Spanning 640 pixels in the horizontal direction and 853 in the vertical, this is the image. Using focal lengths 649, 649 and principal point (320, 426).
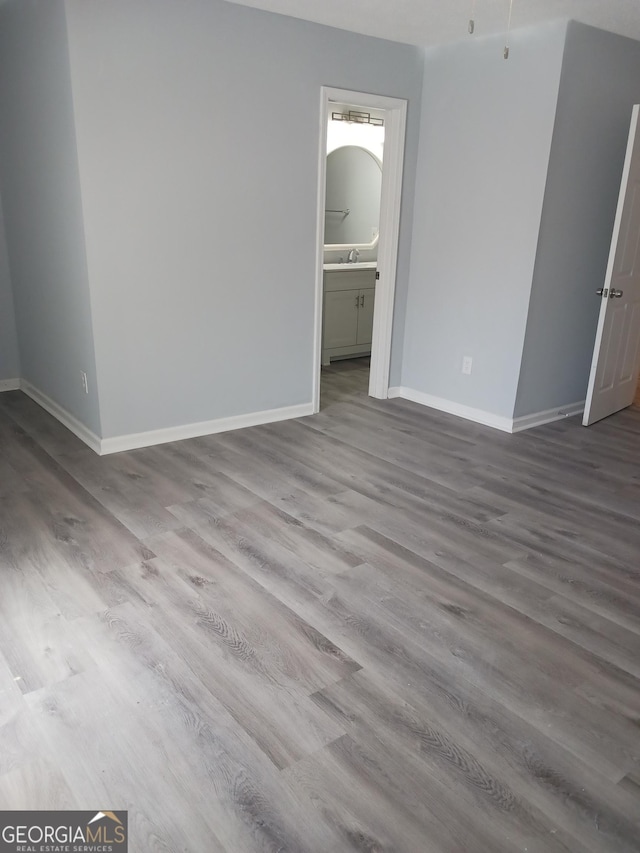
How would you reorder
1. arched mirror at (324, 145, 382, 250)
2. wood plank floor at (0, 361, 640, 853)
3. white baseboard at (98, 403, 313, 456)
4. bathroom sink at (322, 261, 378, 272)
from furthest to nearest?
1. arched mirror at (324, 145, 382, 250)
2. bathroom sink at (322, 261, 378, 272)
3. white baseboard at (98, 403, 313, 456)
4. wood plank floor at (0, 361, 640, 853)

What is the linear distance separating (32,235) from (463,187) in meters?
2.79

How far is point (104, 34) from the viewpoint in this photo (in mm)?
3125

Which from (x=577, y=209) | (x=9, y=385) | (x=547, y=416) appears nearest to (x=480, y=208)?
(x=577, y=209)

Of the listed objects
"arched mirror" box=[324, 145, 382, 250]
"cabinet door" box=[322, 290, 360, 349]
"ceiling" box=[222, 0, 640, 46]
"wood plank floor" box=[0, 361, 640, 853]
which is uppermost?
"ceiling" box=[222, 0, 640, 46]

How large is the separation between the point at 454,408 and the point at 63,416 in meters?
2.65

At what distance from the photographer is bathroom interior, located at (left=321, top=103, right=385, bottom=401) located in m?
5.84

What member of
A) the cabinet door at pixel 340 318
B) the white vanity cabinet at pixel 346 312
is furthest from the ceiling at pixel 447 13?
the cabinet door at pixel 340 318

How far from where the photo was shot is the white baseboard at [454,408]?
→ 172 inches

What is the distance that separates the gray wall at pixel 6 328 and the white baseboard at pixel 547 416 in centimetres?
361

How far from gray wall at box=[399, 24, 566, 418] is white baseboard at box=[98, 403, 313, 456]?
43.5 inches

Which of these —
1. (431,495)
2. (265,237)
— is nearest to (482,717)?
(431,495)

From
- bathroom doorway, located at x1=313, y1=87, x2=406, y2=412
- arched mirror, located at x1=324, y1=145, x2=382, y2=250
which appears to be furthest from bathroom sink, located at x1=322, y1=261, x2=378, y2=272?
arched mirror, located at x1=324, y1=145, x2=382, y2=250

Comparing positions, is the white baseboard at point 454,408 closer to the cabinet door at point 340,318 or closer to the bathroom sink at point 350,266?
the cabinet door at point 340,318

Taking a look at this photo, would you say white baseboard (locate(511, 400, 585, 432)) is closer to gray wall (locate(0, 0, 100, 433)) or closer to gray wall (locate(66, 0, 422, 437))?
gray wall (locate(66, 0, 422, 437))
